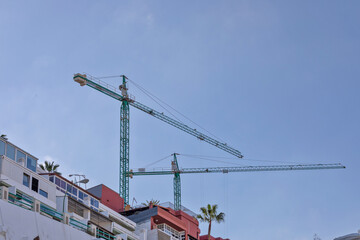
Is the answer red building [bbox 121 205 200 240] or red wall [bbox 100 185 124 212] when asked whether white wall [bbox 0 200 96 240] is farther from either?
red wall [bbox 100 185 124 212]

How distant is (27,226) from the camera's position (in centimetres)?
3158

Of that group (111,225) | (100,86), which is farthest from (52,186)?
(100,86)

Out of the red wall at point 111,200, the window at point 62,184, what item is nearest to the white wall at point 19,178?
the window at point 62,184

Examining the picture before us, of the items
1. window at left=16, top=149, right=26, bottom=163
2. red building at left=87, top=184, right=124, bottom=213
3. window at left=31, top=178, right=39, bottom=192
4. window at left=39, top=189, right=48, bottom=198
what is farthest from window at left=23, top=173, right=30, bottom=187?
red building at left=87, top=184, right=124, bottom=213

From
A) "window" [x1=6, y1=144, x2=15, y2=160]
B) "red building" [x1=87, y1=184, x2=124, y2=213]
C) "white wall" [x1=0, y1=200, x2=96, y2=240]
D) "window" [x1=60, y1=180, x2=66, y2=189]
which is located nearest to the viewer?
"white wall" [x1=0, y1=200, x2=96, y2=240]

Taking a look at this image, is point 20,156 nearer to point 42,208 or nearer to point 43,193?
point 43,193

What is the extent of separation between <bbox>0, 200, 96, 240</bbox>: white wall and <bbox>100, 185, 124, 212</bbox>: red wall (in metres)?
29.7

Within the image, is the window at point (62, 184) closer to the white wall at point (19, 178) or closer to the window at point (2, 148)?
the white wall at point (19, 178)

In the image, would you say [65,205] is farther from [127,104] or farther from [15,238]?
[127,104]

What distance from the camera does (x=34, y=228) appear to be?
105ft

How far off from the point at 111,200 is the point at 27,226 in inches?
1426

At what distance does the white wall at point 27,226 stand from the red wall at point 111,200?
29666mm

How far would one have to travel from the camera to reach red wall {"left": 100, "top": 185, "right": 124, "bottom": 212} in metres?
65.8

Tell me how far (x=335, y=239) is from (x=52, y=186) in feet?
85.8
